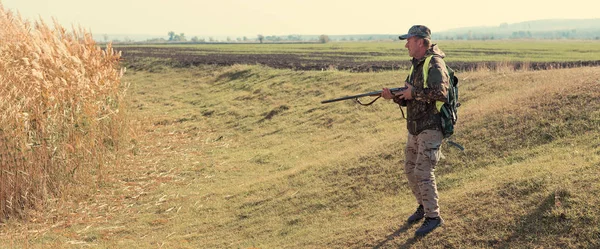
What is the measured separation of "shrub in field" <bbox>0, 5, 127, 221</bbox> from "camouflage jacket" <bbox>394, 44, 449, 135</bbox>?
670cm

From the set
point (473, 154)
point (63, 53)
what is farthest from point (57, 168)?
point (473, 154)

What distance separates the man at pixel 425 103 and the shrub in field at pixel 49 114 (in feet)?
21.7

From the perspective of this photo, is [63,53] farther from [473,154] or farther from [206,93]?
[206,93]

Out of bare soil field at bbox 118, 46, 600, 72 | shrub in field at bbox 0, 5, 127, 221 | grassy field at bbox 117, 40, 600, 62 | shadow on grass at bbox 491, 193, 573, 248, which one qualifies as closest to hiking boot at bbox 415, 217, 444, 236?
shadow on grass at bbox 491, 193, 573, 248

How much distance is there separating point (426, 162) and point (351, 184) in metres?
3.59

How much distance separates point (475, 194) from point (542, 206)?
103 cm

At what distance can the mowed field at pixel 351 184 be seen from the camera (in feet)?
20.9

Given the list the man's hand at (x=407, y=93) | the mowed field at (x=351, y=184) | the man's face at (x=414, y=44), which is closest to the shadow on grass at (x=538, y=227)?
the mowed field at (x=351, y=184)

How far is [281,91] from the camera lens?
22.4 metres

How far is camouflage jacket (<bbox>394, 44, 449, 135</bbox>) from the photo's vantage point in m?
5.78

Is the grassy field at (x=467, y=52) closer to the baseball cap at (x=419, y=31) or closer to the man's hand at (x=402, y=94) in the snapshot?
the baseball cap at (x=419, y=31)

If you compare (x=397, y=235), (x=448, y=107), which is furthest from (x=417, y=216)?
(x=448, y=107)

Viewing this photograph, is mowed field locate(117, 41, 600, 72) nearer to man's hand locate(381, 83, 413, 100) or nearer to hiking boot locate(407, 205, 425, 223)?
hiking boot locate(407, 205, 425, 223)

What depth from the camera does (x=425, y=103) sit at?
6047 millimetres
